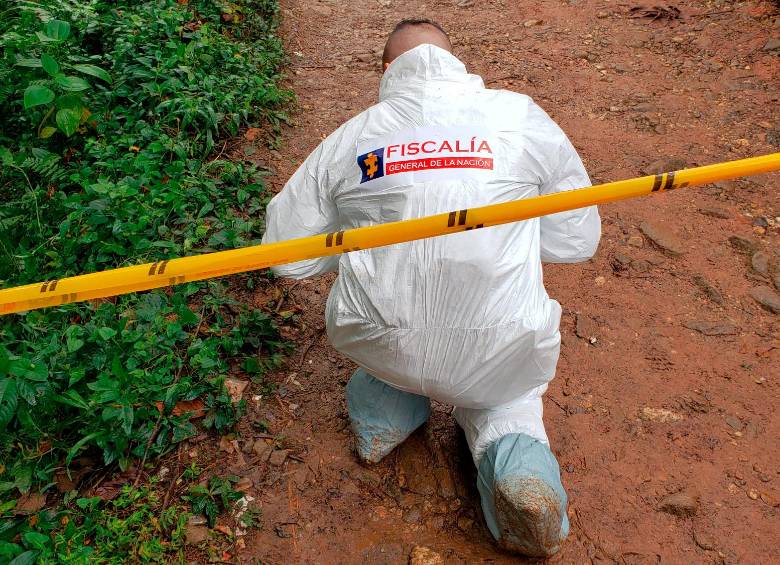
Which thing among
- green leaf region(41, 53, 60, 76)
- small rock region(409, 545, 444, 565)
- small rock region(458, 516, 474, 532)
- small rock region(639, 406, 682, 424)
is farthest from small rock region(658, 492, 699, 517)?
green leaf region(41, 53, 60, 76)

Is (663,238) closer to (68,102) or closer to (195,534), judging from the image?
(195,534)

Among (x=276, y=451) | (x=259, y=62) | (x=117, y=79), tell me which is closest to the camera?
(x=276, y=451)

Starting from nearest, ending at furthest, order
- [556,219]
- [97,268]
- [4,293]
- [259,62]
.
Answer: [4,293], [556,219], [97,268], [259,62]

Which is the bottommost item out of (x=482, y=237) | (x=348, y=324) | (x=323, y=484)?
(x=323, y=484)

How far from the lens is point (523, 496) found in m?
1.86

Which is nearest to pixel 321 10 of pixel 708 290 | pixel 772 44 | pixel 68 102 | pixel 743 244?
pixel 68 102

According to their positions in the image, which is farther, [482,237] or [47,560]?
Answer: [47,560]

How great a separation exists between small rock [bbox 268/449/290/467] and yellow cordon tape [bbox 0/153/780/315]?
0.86m

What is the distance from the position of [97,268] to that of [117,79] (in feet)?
4.46

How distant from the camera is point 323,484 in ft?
7.78

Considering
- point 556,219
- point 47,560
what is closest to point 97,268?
point 47,560

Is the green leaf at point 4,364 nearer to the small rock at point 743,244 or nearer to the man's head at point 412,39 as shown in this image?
the man's head at point 412,39

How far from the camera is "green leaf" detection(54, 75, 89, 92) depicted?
353 centimetres

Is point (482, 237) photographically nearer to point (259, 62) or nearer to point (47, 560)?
point (47, 560)
